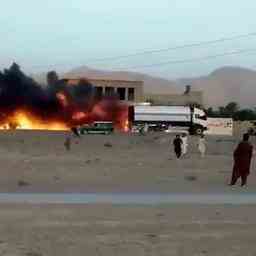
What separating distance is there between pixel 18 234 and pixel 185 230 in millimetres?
2362

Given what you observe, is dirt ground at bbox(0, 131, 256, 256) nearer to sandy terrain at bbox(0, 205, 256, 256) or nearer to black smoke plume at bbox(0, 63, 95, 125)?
sandy terrain at bbox(0, 205, 256, 256)

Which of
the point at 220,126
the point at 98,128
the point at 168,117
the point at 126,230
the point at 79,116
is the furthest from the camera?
the point at 220,126

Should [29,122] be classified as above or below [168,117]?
below

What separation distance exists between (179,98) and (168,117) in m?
41.1

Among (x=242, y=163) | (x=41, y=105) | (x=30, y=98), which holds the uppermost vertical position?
(x=30, y=98)

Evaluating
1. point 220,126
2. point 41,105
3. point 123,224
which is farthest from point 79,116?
point 123,224

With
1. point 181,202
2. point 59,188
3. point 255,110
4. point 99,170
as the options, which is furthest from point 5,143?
point 255,110

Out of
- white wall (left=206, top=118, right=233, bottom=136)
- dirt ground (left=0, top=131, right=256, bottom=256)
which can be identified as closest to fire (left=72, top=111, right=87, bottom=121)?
white wall (left=206, top=118, right=233, bottom=136)

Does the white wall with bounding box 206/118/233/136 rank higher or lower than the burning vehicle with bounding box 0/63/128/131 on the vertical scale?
lower

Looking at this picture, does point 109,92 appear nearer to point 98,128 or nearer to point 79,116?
point 79,116

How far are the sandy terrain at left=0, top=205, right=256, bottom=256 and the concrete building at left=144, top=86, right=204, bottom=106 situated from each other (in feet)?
353

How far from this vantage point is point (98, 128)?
77.3m

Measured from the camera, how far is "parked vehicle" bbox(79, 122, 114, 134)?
2918 inches

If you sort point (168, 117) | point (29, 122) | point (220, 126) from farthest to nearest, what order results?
point (220, 126)
point (168, 117)
point (29, 122)
